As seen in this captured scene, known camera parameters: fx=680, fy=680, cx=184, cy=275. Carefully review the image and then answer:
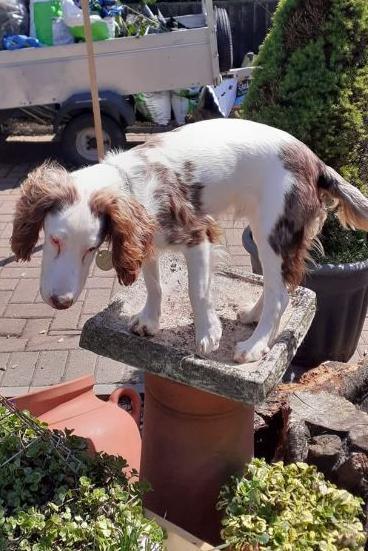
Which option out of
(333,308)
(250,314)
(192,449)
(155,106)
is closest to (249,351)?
(250,314)

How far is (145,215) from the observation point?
1.80m

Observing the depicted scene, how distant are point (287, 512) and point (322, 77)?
2.08 metres

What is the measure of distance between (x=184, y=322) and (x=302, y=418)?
658mm

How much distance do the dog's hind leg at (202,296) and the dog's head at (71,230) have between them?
0.76 ft

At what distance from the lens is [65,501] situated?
183cm

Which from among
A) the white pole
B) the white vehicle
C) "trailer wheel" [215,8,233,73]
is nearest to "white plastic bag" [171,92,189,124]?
the white vehicle

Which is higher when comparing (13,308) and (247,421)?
(247,421)

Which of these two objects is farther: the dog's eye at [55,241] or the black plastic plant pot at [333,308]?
the black plastic plant pot at [333,308]

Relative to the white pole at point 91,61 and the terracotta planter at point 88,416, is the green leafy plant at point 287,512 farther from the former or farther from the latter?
the white pole at point 91,61

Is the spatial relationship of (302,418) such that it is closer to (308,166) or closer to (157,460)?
(157,460)

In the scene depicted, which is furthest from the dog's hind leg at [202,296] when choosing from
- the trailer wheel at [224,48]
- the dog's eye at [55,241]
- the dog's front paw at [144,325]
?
the trailer wheel at [224,48]

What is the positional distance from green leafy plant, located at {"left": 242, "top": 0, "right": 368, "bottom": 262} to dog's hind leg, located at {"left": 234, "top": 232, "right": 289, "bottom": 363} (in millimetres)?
1387

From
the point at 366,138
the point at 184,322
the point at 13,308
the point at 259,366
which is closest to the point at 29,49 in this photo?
the point at 13,308

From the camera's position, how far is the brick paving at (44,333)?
11.8 ft
